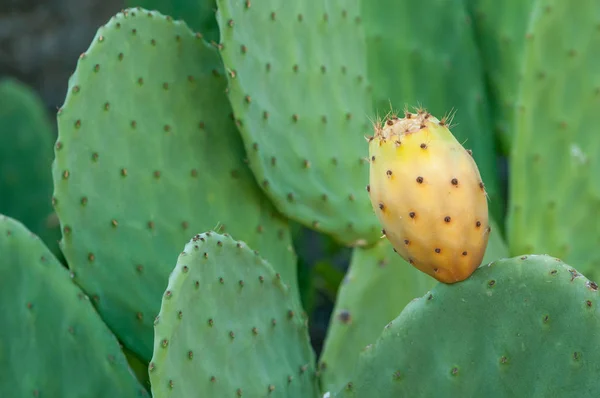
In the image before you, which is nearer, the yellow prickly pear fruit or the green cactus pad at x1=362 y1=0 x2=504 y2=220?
the yellow prickly pear fruit

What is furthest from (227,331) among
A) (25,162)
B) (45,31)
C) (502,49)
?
(45,31)

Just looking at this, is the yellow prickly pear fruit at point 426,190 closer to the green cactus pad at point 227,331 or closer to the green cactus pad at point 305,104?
the green cactus pad at point 227,331

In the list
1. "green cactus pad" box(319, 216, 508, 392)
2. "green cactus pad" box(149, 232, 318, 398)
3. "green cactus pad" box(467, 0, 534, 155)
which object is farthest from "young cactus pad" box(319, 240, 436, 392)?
"green cactus pad" box(467, 0, 534, 155)

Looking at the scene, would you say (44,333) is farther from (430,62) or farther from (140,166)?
(430,62)

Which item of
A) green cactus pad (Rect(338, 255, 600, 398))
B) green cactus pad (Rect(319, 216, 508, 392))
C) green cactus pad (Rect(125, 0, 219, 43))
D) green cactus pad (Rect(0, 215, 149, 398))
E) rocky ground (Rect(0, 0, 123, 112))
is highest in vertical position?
green cactus pad (Rect(338, 255, 600, 398))

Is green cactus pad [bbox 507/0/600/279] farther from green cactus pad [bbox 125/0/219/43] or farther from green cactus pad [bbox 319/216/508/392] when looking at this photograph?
green cactus pad [bbox 125/0/219/43]

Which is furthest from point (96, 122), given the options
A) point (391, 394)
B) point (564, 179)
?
point (564, 179)

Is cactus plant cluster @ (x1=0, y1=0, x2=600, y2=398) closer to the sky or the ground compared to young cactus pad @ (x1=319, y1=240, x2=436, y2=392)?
closer to the sky

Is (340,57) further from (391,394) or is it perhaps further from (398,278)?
(391,394)
